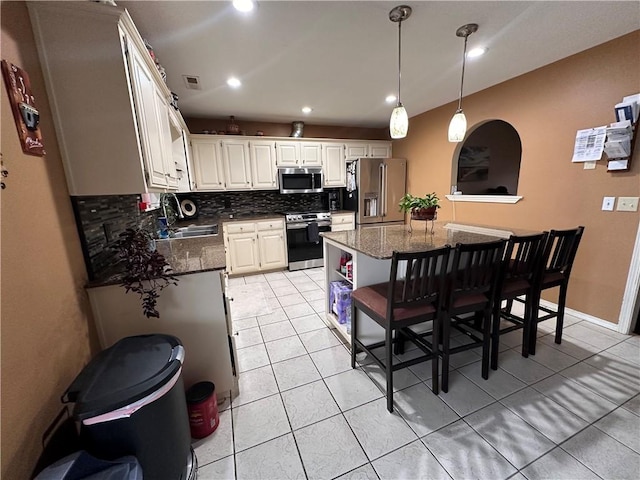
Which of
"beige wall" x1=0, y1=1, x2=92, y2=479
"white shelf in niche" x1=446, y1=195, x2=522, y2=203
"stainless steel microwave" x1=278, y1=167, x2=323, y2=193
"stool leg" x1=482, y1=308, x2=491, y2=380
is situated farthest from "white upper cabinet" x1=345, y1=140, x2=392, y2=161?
"beige wall" x1=0, y1=1, x2=92, y2=479

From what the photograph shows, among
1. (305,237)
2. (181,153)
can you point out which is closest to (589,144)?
(305,237)

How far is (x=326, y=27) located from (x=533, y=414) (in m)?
2.84

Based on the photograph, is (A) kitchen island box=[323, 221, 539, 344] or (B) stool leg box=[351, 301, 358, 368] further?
(B) stool leg box=[351, 301, 358, 368]

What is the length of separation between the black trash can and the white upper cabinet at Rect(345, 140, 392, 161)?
4.14 m

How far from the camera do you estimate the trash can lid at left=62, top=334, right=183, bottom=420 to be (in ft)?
2.79

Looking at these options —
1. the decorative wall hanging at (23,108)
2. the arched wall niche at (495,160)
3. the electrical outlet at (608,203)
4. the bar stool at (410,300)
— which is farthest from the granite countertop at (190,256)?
the arched wall niche at (495,160)

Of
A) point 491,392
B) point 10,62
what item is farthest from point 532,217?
point 10,62

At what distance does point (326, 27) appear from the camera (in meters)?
1.85

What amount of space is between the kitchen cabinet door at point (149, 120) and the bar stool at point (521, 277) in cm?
224

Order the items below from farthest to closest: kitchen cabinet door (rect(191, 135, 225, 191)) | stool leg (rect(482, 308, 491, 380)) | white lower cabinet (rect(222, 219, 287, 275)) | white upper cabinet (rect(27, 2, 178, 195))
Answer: white lower cabinet (rect(222, 219, 287, 275)) < kitchen cabinet door (rect(191, 135, 225, 191)) < stool leg (rect(482, 308, 491, 380)) < white upper cabinet (rect(27, 2, 178, 195))

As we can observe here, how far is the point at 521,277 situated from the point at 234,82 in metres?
3.15

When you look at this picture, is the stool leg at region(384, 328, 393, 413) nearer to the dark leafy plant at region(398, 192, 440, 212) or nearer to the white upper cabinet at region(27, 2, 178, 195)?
the dark leafy plant at region(398, 192, 440, 212)

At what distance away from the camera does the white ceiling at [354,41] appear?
1.69 meters

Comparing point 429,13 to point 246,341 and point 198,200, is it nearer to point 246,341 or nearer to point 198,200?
point 246,341
